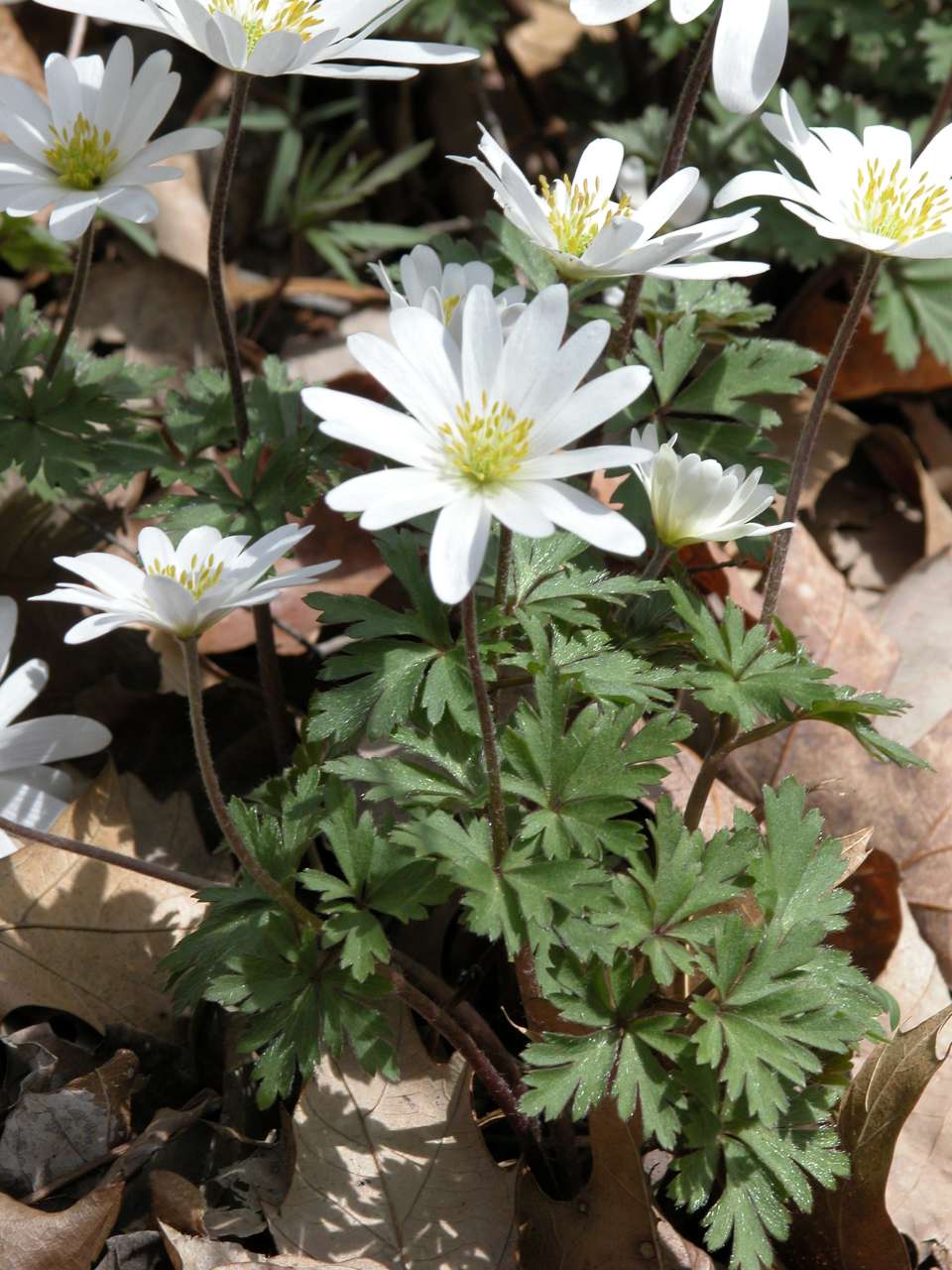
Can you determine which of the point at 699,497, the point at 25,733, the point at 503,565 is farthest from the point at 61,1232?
the point at 699,497

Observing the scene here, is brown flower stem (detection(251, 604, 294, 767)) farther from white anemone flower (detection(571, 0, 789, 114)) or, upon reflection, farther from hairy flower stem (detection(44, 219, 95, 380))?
white anemone flower (detection(571, 0, 789, 114))

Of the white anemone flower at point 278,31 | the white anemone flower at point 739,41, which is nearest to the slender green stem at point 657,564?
the white anemone flower at point 739,41

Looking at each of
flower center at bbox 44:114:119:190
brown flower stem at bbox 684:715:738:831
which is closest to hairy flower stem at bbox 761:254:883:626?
brown flower stem at bbox 684:715:738:831

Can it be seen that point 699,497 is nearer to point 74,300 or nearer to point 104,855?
point 104,855

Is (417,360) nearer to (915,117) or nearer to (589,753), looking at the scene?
(589,753)

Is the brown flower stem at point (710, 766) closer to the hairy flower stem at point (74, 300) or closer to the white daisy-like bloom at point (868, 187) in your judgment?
the white daisy-like bloom at point (868, 187)
